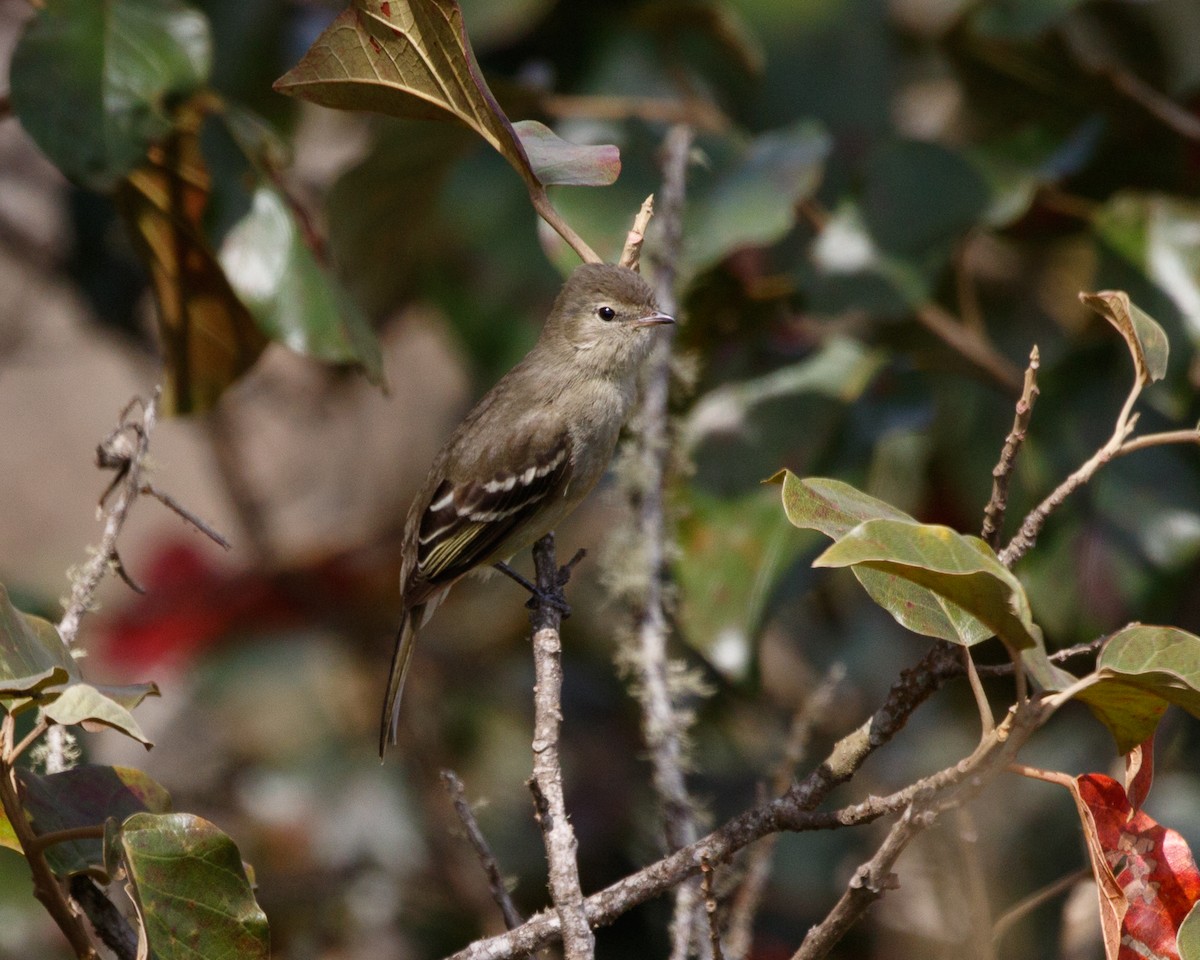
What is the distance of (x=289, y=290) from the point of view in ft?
9.78

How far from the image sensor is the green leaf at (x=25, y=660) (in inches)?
57.2

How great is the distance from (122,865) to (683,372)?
6.79ft

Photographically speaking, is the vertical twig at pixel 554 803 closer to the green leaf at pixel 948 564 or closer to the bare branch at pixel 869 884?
the bare branch at pixel 869 884

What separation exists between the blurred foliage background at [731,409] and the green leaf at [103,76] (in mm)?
310

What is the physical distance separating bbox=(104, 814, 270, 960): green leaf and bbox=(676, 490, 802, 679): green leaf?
68.6 inches

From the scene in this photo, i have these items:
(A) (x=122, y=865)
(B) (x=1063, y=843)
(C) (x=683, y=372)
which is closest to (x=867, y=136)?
(C) (x=683, y=372)

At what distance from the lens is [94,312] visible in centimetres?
520

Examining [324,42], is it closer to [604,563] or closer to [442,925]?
[604,563]

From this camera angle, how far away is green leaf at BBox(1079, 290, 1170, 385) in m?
1.77

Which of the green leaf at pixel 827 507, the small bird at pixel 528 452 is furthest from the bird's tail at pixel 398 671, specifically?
the green leaf at pixel 827 507

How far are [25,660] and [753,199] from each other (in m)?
2.30

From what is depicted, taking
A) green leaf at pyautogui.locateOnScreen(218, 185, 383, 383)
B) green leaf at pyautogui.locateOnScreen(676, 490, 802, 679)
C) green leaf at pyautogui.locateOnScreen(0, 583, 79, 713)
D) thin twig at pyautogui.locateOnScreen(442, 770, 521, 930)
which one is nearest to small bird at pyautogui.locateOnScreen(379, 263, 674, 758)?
green leaf at pyautogui.locateOnScreen(676, 490, 802, 679)

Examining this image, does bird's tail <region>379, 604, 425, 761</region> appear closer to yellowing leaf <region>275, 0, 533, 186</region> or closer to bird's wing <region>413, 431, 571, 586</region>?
bird's wing <region>413, 431, 571, 586</region>

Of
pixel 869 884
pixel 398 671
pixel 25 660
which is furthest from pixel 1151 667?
pixel 398 671
